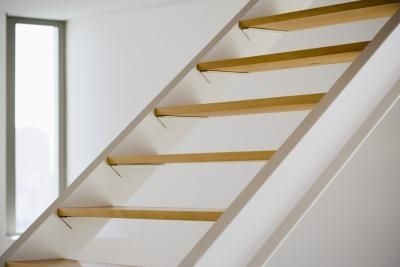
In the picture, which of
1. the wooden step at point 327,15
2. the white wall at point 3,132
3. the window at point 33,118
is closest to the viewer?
the wooden step at point 327,15

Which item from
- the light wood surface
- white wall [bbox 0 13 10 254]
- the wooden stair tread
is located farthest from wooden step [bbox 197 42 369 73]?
white wall [bbox 0 13 10 254]

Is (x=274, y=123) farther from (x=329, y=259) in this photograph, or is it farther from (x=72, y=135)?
(x=72, y=135)

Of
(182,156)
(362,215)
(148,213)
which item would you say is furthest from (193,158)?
(362,215)

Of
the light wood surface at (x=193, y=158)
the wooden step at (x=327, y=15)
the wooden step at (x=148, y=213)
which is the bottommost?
the wooden step at (x=148, y=213)

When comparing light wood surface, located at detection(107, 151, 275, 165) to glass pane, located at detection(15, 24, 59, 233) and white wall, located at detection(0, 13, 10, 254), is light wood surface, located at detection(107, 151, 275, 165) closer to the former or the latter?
white wall, located at detection(0, 13, 10, 254)

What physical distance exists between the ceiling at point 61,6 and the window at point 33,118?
0.28m

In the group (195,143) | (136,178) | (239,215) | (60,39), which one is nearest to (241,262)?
(239,215)

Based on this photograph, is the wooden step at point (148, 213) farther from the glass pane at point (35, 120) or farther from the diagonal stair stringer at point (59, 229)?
the glass pane at point (35, 120)

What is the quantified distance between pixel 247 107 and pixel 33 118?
4785mm

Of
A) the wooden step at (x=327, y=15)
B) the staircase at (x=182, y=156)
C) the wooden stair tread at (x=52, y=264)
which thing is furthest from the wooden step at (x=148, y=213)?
the wooden step at (x=327, y=15)

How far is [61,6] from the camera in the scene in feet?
24.9

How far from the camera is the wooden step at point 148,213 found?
11.2 feet

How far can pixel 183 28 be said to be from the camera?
24.2 ft

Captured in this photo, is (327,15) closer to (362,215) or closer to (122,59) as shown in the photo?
(362,215)
